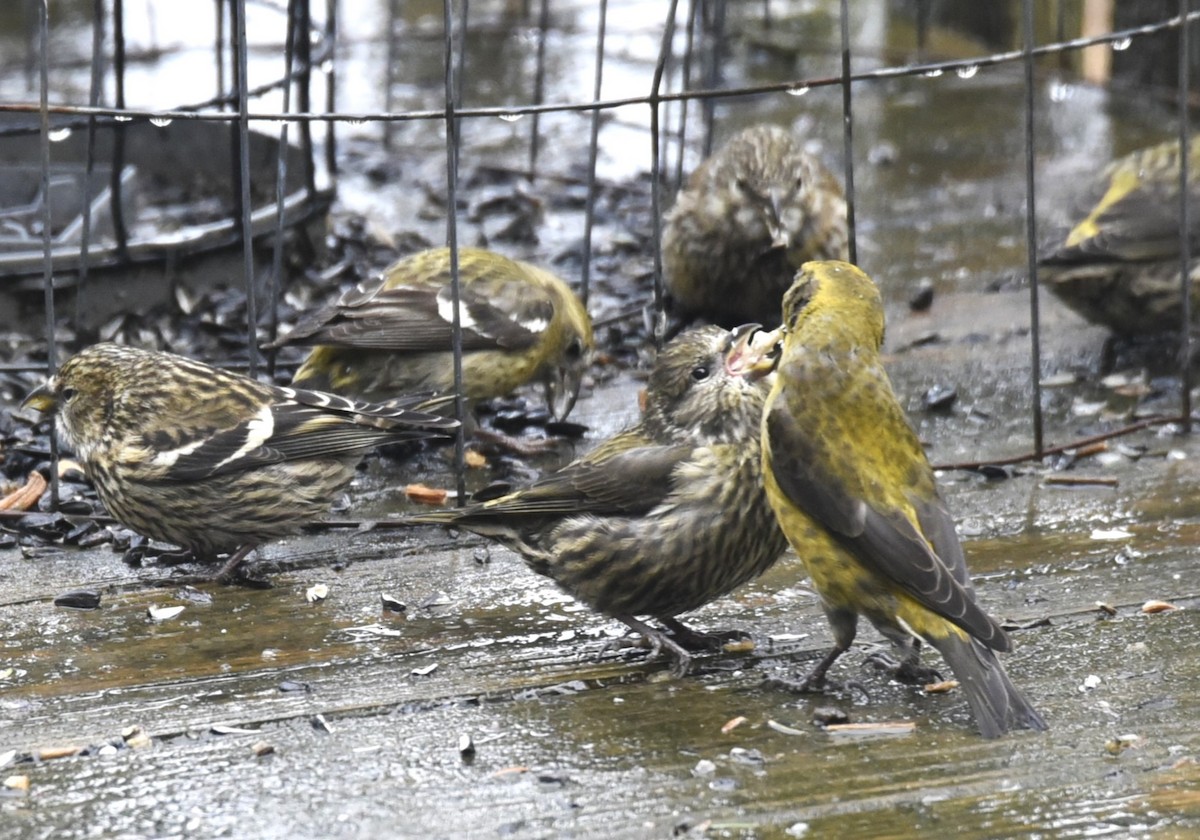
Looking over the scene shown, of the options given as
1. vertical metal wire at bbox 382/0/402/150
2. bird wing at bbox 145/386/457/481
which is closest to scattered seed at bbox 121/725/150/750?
bird wing at bbox 145/386/457/481

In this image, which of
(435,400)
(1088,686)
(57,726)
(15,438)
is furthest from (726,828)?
(15,438)

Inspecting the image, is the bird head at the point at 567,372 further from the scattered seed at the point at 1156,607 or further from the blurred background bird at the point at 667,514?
the scattered seed at the point at 1156,607

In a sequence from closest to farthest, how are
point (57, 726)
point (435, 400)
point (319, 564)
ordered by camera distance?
point (57, 726), point (319, 564), point (435, 400)

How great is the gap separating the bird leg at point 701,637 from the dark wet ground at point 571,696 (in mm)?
82

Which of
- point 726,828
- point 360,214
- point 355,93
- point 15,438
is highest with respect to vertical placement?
point 355,93

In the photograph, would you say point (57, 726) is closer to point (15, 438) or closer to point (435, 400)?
point (435, 400)

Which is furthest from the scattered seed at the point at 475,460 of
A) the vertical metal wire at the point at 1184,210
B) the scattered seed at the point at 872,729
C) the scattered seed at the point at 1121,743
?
the scattered seed at the point at 1121,743

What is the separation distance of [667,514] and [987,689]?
1011mm

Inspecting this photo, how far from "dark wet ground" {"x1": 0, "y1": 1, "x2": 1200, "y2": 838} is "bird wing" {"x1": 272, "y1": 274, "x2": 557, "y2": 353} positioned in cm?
46

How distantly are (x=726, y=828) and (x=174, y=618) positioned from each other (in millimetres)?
1893

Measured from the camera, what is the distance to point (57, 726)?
382 centimetres

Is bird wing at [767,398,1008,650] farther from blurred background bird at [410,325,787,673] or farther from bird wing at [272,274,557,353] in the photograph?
bird wing at [272,274,557,353]

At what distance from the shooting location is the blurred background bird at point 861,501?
3754 millimetres

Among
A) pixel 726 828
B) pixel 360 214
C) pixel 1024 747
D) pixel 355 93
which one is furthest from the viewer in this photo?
pixel 355 93
